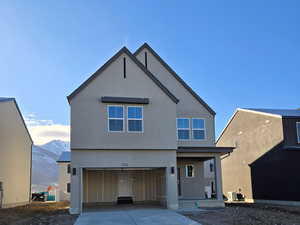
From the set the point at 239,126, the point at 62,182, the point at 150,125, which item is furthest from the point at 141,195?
the point at 62,182

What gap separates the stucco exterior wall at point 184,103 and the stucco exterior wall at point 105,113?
12.3 feet

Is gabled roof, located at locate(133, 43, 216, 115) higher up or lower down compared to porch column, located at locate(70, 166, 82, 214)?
higher up

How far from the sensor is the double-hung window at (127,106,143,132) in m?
18.6

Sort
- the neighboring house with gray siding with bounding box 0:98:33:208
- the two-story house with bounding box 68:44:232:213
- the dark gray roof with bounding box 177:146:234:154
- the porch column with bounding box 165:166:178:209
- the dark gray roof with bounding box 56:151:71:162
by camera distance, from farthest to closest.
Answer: the dark gray roof with bounding box 56:151:71:162, the neighboring house with gray siding with bounding box 0:98:33:208, the dark gray roof with bounding box 177:146:234:154, the porch column with bounding box 165:166:178:209, the two-story house with bounding box 68:44:232:213

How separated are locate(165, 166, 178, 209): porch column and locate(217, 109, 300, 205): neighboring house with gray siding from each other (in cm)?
1018

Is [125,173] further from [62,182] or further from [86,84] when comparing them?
[62,182]

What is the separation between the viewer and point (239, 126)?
31.3m

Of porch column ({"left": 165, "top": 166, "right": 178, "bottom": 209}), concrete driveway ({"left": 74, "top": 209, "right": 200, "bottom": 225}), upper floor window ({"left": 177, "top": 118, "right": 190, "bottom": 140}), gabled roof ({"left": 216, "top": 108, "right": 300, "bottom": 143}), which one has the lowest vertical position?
concrete driveway ({"left": 74, "top": 209, "right": 200, "bottom": 225})

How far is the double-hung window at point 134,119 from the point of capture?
1859cm

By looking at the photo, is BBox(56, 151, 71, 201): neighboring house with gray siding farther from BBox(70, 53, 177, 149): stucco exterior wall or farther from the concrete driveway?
the concrete driveway

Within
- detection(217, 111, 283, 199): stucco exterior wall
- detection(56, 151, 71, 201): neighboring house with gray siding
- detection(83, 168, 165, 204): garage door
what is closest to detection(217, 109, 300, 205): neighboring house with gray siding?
detection(217, 111, 283, 199): stucco exterior wall

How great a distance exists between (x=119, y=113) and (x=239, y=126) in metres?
16.3

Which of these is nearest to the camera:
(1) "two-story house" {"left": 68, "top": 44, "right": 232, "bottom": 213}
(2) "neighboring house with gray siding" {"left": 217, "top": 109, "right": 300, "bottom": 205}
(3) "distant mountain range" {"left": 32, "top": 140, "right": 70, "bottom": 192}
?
(1) "two-story house" {"left": 68, "top": 44, "right": 232, "bottom": 213}

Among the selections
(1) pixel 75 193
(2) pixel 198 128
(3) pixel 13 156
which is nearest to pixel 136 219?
(1) pixel 75 193
